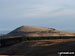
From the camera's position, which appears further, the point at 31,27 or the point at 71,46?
the point at 31,27

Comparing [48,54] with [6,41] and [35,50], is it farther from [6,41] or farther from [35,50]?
[6,41]

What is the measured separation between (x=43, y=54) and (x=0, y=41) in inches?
942

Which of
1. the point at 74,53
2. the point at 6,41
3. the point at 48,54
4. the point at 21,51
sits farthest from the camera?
the point at 6,41

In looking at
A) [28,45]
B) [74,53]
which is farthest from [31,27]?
[74,53]

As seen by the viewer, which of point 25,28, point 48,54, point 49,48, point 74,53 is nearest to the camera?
point 74,53

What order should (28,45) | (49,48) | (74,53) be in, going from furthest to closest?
(28,45)
(49,48)
(74,53)

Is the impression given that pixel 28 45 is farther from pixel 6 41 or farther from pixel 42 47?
pixel 6 41

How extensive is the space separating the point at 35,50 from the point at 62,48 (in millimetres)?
4321

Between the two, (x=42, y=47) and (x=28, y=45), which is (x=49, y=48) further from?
(x=28, y=45)

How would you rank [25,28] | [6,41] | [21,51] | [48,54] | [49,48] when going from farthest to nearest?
1. [25,28]
2. [6,41]
3. [21,51]
4. [49,48]
5. [48,54]

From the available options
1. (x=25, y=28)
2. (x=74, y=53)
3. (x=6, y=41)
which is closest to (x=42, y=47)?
(x=74, y=53)

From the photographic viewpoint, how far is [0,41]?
5419 centimetres

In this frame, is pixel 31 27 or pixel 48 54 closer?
pixel 48 54

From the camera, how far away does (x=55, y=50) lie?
1246 inches
